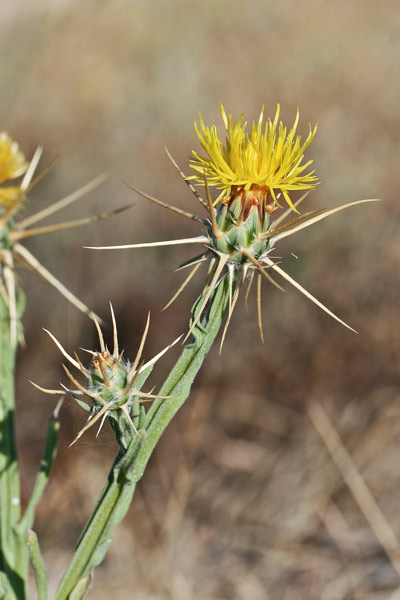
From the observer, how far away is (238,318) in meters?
4.04

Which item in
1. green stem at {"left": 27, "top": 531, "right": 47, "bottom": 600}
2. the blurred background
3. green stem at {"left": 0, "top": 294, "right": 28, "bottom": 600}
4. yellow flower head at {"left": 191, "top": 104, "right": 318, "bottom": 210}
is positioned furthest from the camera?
the blurred background

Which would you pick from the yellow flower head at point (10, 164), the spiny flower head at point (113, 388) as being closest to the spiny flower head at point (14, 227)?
the yellow flower head at point (10, 164)

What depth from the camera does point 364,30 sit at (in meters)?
6.19

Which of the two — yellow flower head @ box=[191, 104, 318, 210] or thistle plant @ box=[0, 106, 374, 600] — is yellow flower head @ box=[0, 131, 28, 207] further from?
yellow flower head @ box=[191, 104, 318, 210]

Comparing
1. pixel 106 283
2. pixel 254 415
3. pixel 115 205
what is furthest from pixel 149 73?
pixel 254 415

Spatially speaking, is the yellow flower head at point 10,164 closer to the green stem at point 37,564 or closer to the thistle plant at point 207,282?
the thistle plant at point 207,282

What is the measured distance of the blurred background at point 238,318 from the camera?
118 inches

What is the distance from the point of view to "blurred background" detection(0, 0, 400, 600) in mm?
3000

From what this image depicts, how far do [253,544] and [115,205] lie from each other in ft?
11.2

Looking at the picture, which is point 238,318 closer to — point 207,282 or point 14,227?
point 14,227

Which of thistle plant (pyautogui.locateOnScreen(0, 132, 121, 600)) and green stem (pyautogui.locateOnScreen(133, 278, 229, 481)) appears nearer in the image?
green stem (pyautogui.locateOnScreen(133, 278, 229, 481))

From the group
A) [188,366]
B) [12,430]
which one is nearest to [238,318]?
[12,430]

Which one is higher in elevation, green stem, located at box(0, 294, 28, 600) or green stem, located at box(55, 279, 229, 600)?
green stem, located at box(55, 279, 229, 600)

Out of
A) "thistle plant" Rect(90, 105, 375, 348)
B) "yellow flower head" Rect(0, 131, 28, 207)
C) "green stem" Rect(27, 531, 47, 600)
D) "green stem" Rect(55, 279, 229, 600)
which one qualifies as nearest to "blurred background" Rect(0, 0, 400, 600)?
"green stem" Rect(55, 279, 229, 600)
